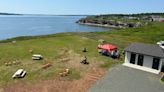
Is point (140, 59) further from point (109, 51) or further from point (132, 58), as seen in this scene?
point (109, 51)

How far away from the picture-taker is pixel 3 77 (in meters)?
21.8

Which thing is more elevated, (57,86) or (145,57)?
(145,57)

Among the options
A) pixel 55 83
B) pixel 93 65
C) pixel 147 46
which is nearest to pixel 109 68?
pixel 93 65

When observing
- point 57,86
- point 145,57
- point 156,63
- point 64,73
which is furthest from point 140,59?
point 57,86

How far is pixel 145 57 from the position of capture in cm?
2400

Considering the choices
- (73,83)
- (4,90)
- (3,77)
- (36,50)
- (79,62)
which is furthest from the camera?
(36,50)

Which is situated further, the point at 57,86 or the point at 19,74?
the point at 19,74

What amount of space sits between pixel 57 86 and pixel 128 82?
7.77 metres

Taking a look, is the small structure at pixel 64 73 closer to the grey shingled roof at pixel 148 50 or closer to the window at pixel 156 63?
the grey shingled roof at pixel 148 50

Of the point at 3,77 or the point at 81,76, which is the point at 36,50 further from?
the point at 81,76

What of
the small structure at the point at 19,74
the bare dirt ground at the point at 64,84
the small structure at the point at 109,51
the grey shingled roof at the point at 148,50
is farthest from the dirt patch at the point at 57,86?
the small structure at the point at 109,51

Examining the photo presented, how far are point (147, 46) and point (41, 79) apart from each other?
14814 mm

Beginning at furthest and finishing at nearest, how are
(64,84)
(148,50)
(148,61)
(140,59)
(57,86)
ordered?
(140,59), (148,50), (148,61), (64,84), (57,86)

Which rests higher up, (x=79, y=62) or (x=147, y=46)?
(x=147, y=46)
